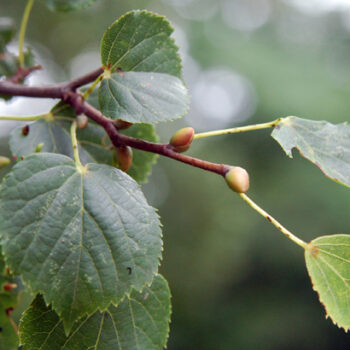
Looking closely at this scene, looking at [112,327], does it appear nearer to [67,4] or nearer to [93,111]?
[93,111]

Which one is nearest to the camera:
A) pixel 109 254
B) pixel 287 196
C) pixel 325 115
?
pixel 109 254

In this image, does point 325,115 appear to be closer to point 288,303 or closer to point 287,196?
point 287,196

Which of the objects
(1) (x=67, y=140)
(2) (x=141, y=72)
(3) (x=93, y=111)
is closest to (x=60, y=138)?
(1) (x=67, y=140)

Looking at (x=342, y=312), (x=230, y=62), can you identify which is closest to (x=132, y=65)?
(x=342, y=312)

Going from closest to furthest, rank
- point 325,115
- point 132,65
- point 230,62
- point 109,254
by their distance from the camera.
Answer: point 109,254
point 132,65
point 325,115
point 230,62

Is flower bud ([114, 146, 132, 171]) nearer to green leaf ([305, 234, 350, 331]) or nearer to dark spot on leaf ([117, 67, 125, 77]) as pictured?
dark spot on leaf ([117, 67, 125, 77])

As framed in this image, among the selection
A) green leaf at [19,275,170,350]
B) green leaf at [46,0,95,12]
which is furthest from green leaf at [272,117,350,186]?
green leaf at [46,0,95,12]

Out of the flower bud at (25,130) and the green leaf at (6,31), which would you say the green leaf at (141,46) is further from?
the green leaf at (6,31)

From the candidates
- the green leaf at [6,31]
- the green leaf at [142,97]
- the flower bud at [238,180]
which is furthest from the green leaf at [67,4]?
the flower bud at [238,180]
